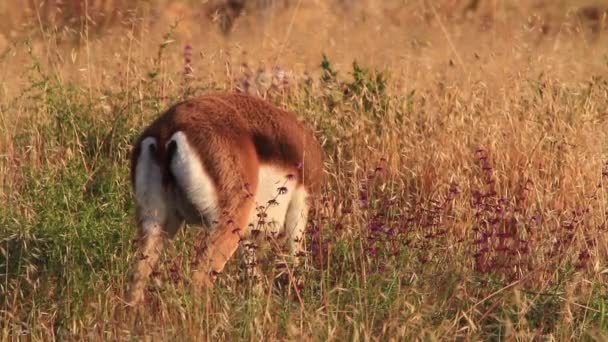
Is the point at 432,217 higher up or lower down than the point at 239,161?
lower down

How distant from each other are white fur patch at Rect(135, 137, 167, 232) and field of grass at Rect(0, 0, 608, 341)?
0.77 feet

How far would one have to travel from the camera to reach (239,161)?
5168mm

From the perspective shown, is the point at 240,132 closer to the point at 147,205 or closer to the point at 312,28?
the point at 147,205

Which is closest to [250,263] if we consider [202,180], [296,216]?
[202,180]

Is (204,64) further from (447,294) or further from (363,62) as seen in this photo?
(447,294)

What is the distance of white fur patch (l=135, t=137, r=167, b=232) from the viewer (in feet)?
16.6

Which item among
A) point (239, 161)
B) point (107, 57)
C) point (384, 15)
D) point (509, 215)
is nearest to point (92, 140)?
point (107, 57)

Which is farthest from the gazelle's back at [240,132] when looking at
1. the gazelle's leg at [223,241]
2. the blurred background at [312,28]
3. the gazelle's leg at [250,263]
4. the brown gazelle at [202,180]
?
the blurred background at [312,28]

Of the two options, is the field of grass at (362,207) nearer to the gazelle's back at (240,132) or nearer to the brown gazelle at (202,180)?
the brown gazelle at (202,180)

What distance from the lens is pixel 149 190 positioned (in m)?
5.06

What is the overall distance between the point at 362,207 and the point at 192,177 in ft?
4.43

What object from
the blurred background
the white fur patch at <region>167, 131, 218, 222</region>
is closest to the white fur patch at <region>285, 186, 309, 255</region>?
the white fur patch at <region>167, 131, 218, 222</region>

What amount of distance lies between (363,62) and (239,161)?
4.52 meters

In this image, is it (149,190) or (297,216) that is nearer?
(149,190)
